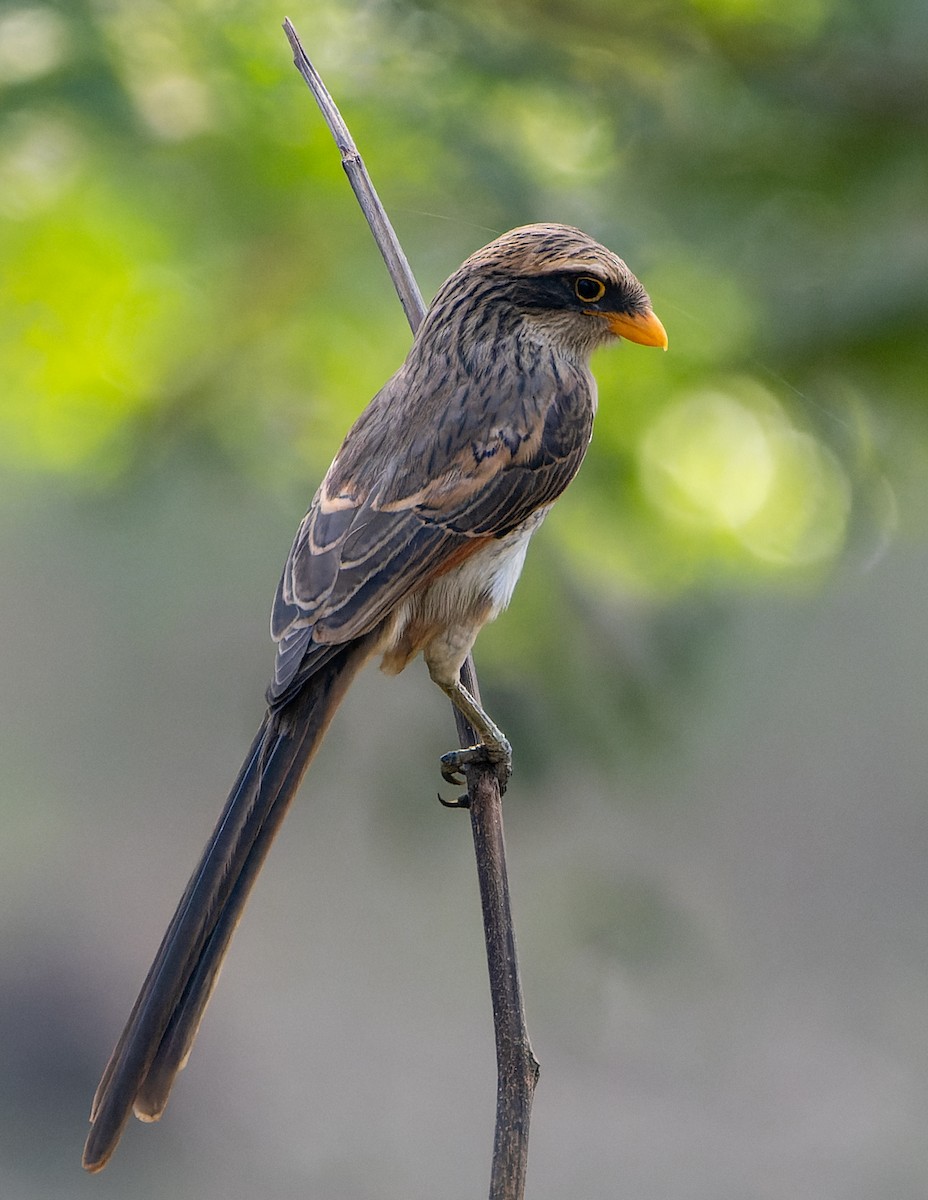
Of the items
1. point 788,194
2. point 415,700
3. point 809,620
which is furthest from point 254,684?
point 788,194

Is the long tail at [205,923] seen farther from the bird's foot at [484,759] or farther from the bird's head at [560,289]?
the bird's head at [560,289]

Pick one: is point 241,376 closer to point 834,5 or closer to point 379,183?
point 379,183

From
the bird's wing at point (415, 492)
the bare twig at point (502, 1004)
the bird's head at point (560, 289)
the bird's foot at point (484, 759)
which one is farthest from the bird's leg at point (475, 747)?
the bird's head at point (560, 289)

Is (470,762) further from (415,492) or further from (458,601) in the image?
(415,492)

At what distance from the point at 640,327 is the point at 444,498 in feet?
1.95

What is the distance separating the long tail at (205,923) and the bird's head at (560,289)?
979mm

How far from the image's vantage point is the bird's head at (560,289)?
3184mm

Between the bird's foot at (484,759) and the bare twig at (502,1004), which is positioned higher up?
the bird's foot at (484,759)

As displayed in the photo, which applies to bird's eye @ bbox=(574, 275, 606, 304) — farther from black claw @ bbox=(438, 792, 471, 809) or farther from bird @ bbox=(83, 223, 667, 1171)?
black claw @ bbox=(438, 792, 471, 809)

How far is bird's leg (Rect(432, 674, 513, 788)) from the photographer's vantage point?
311cm

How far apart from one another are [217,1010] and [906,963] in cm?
300

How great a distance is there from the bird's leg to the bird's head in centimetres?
82

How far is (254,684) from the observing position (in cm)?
470

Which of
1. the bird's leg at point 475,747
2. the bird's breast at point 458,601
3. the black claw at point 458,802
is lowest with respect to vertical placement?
the black claw at point 458,802
